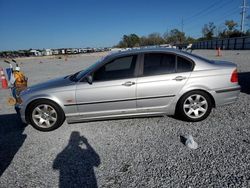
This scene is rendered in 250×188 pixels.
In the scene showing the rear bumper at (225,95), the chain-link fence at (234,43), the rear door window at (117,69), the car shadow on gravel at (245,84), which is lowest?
the car shadow on gravel at (245,84)

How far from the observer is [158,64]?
410 cm

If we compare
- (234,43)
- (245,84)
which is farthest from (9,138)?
(234,43)

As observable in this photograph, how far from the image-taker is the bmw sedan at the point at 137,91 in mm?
4000

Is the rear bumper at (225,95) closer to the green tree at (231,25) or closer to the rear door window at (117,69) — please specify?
the rear door window at (117,69)

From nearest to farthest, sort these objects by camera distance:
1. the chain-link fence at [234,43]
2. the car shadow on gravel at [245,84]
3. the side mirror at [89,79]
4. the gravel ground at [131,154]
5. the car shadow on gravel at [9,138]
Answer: the gravel ground at [131,154]
the car shadow on gravel at [9,138]
the side mirror at [89,79]
the car shadow on gravel at [245,84]
the chain-link fence at [234,43]

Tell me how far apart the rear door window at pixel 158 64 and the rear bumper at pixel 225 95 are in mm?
1048

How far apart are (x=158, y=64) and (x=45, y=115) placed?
101 inches

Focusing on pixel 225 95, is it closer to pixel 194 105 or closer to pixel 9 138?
pixel 194 105

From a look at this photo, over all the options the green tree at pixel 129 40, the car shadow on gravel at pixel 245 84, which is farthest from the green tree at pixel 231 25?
the car shadow on gravel at pixel 245 84

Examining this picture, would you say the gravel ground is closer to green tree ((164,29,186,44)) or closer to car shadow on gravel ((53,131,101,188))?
car shadow on gravel ((53,131,101,188))

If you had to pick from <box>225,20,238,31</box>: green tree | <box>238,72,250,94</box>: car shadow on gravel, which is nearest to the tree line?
<box>225,20,238,31</box>: green tree

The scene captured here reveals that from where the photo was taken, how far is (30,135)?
4.17 meters

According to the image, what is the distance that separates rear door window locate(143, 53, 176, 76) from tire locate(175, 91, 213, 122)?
65 centimetres

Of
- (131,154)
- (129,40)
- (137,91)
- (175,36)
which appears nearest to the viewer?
(131,154)
